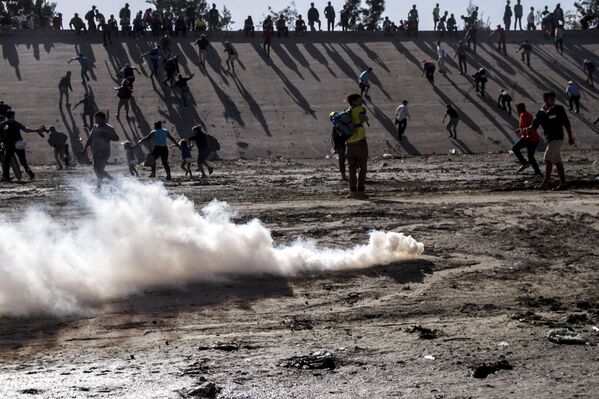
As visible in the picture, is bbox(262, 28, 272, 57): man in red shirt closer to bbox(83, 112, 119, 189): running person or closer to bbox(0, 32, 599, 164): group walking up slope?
bbox(0, 32, 599, 164): group walking up slope

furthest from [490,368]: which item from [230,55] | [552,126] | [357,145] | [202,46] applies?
[202,46]

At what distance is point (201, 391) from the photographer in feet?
21.0

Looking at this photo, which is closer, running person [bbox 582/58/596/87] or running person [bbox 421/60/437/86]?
running person [bbox 421/60/437/86]

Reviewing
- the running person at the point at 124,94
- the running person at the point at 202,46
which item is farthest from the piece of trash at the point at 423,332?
the running person at the point at 202,46

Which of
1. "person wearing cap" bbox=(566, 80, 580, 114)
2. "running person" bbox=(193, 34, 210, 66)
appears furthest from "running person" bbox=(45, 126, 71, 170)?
"person wearing cap" bbox=(566, 80, 580, 114)

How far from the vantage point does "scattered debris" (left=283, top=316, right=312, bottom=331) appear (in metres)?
8.09

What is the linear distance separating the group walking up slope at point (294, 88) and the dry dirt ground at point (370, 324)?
20.7 metres

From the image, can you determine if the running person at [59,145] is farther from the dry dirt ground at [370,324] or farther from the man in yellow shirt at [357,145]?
the dry dirt ground at [370,324]

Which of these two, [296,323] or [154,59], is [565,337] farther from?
[154,59]

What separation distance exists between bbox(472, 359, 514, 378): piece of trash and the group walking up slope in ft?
84.4

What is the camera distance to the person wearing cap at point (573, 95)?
3819 cm

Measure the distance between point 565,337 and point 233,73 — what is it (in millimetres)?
34324

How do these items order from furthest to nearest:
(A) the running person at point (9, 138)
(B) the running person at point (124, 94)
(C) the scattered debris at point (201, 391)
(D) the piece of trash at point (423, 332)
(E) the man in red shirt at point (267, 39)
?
(E) the man in red shirt at point (267, 39) → (B) the running person at point (124, 94) → (A) the running person at point (9, 138) → (D) the piece of trash at point (423, 332) → (C) the scattered debris at point (201, 391)

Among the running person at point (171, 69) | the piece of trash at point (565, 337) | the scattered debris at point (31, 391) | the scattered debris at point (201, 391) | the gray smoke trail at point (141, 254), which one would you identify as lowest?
the piece of trash at point (565, 337)
